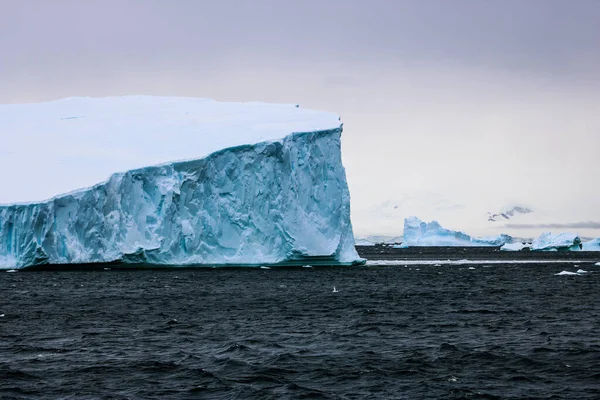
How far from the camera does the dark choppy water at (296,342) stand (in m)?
12.2

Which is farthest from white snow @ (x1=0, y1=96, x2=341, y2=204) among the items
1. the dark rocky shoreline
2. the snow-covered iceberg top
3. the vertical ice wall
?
the snow-covered iceberg top

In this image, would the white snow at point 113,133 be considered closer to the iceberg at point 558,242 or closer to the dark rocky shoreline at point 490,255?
the dark rocky shoreline at point 490,255

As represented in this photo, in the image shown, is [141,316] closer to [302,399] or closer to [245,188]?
[302,399]

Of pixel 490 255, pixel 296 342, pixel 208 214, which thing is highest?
pixel 208 214

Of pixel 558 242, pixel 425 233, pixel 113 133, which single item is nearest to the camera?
pixel 113 133

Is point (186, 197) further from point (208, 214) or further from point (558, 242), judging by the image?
point (558, 242)

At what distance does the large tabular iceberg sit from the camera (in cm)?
3391

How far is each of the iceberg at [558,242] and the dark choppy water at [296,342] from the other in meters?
43.2

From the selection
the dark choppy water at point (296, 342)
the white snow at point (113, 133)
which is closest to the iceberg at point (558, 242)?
the white snow at point (113, 133)

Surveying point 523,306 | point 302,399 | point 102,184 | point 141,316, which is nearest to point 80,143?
point 102,184

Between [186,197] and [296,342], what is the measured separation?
1992 centimetres

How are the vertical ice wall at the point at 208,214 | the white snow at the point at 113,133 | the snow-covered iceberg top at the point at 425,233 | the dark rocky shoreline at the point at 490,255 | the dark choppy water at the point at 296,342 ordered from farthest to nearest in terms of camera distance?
1. the snow-covered iceberg top at the point at 425,233
2. the dark rocky shoreline at the point at 490,255
3. the white snow at the point at 113,133
4. the vertical ice wall at the point at 208,214
5. the dark choppy water at the point at 296,342

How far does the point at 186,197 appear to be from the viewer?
35.6 m

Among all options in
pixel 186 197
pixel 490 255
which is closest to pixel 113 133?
pixel 186 197
